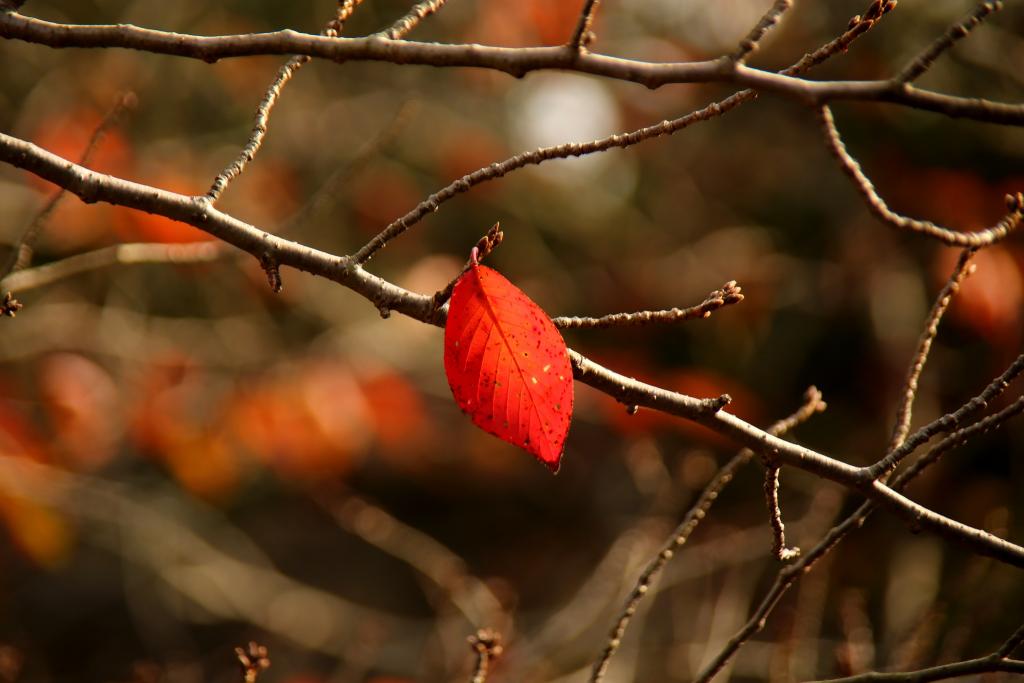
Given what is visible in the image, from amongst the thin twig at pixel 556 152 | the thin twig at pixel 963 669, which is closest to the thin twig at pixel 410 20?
the thin twig at pixel 556 152

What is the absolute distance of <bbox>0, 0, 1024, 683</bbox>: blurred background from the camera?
2777 mm

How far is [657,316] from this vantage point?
72 cm

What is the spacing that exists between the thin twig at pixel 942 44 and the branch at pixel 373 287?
0.32 m

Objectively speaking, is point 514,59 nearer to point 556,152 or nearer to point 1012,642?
point 556,152

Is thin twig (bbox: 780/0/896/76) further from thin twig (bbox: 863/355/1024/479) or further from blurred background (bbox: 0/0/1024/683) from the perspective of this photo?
blurred background (bbox: 0/0/1024/683)

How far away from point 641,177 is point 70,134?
279 centimetres

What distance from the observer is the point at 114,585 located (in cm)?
363

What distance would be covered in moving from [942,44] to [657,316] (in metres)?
0.30

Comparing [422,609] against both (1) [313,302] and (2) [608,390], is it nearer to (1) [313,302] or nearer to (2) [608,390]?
(1) [313,302]

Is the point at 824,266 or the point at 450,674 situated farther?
the point at 824,266

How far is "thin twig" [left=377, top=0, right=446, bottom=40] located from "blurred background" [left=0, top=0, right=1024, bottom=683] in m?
1.38

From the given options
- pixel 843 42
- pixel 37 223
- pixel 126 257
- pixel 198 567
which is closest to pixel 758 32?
pixel 843 42

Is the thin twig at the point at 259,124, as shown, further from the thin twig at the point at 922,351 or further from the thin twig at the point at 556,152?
the thin twig at the point at 922,351

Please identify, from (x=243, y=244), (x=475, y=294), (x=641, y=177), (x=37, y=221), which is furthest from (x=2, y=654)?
(x=641, y=177)
